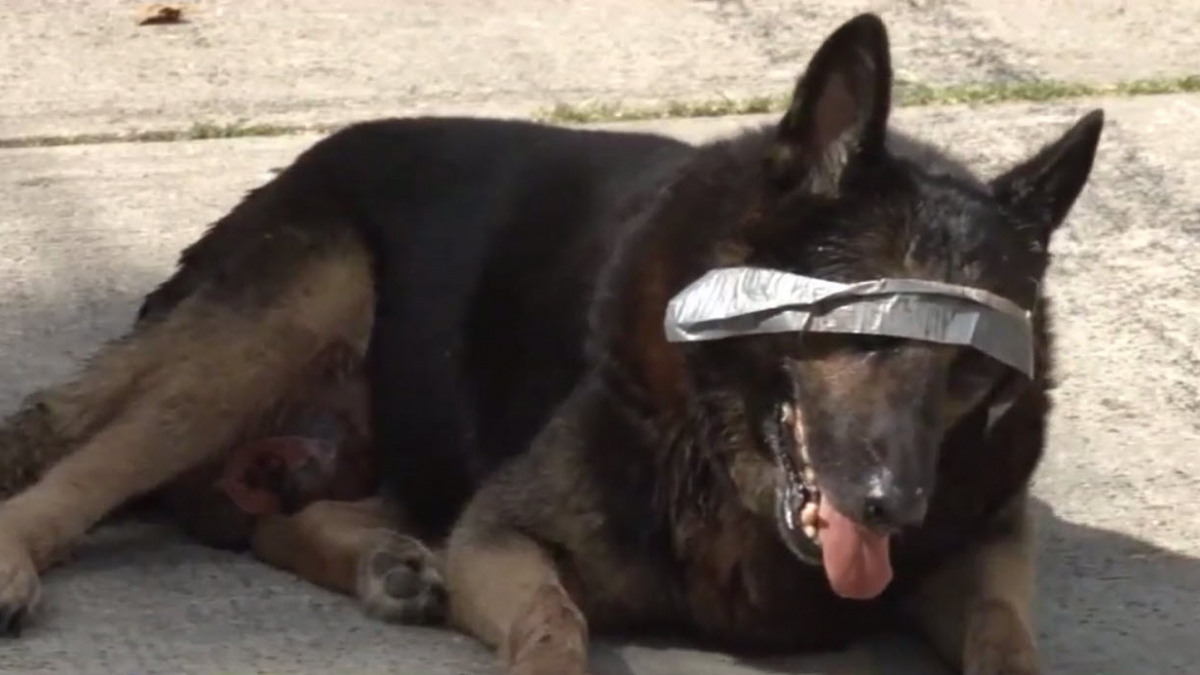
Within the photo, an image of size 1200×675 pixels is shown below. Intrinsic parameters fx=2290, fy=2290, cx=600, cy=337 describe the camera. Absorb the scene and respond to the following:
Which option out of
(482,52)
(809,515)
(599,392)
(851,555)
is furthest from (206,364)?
(482,52)

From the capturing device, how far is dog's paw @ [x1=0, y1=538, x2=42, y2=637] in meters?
4.64

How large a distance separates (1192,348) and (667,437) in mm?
2333

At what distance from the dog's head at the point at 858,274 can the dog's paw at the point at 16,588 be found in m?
1.44

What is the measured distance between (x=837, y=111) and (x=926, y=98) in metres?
3.91

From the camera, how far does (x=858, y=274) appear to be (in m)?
4.24

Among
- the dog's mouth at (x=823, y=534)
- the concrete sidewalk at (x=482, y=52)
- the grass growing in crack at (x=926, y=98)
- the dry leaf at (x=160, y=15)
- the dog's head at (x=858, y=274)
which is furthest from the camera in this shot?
the dry leaf at (x=160, y=15)

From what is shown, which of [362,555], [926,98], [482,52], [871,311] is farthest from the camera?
[482,52]

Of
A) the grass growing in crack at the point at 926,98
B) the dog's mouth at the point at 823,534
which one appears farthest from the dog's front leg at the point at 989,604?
the grass growing in crack at the point at 926,98

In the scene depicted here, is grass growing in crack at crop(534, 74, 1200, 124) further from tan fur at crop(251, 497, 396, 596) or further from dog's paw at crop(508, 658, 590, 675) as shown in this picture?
dog's paw at crop(508, 658, 590, 675)

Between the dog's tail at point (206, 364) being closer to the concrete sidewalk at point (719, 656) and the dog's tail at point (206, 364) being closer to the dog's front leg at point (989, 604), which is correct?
the concrete sidewalk at point (719, 656)

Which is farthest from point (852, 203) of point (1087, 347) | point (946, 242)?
point (1087, 347)

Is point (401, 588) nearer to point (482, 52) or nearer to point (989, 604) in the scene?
point (989, 604)

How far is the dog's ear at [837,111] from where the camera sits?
423 cm

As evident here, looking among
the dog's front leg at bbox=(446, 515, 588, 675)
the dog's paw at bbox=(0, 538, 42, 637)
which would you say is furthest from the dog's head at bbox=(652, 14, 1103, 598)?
the dog's paw at bbox=(0, 538, 42, 637)
